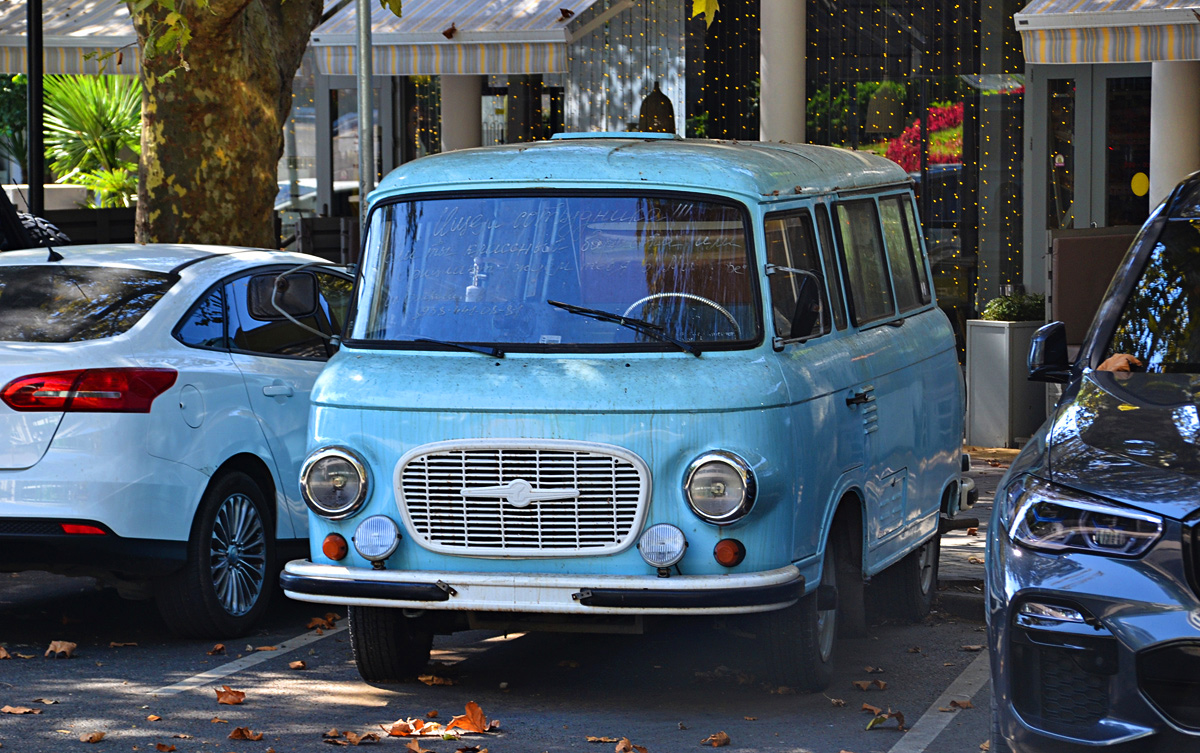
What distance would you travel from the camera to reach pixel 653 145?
279 inches

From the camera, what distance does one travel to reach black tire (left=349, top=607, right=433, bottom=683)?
674 cm

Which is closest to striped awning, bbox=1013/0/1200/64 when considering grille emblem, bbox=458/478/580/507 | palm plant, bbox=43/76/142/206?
grille emblem, bbox=458/478/580/507

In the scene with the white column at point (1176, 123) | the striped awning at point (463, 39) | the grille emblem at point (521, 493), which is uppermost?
the striped awning at point (463, 39)

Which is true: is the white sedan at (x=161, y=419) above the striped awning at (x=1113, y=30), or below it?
below

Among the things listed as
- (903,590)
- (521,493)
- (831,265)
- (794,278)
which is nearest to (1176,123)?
(903,590)

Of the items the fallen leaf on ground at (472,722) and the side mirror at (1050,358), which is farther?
the fallen leaf on ground at (472,722)

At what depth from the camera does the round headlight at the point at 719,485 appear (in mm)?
6078

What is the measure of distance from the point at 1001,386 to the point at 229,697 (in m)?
7.87

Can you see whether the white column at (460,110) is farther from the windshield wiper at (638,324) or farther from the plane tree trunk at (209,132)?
the windshield wiper at (638,324)

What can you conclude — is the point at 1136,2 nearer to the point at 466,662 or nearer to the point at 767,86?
the point at 767,86

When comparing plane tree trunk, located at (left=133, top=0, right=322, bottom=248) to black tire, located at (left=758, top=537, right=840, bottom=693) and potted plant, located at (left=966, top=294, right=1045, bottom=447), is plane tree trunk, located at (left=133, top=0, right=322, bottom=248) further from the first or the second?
black tire, located at (left=758, top=537, right=840, bottom=693)

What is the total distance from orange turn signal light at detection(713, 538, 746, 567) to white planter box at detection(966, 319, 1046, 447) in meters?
7.33

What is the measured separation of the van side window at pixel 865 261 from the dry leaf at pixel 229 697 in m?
2.90

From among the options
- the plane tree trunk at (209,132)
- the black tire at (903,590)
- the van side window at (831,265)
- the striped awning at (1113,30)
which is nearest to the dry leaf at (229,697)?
the van side window at (831,265)
